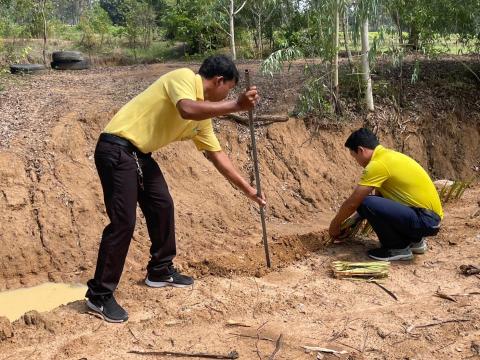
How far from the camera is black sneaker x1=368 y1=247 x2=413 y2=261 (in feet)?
16.0

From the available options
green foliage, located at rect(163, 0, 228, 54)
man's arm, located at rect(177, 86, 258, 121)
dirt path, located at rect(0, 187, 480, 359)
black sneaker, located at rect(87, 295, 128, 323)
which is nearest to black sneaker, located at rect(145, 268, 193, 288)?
dirt path, located at rect(0, 187, 480, 359)

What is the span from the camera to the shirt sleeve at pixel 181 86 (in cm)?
349

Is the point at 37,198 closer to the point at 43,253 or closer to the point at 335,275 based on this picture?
the point at 43,253

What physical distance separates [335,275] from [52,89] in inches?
238

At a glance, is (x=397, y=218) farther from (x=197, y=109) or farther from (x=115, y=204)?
(x=115, y=204)

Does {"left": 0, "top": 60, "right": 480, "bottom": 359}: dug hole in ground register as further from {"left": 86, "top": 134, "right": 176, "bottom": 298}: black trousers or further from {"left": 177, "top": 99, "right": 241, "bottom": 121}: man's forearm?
{"left": 177, "top": 99, "right": 241, "bottom": 121}: man's forearm

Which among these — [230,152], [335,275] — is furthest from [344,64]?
[335,275]

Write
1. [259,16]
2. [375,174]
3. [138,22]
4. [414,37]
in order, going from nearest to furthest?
[375,174]
[414,37]
[259,16]
[138,22]

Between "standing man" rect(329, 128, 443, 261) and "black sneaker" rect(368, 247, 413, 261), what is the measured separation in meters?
0.12

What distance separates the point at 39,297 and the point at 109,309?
1.59 m

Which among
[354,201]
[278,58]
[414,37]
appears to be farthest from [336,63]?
[354,201]

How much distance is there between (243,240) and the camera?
600 cm

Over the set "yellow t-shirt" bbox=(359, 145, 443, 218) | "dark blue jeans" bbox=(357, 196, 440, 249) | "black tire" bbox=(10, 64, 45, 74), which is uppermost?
"black tire" bbox=(10, 64, 45, 74)

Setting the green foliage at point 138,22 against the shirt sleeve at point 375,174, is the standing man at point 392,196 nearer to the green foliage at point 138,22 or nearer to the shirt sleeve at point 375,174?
the shirt sleeve at point 375,174
